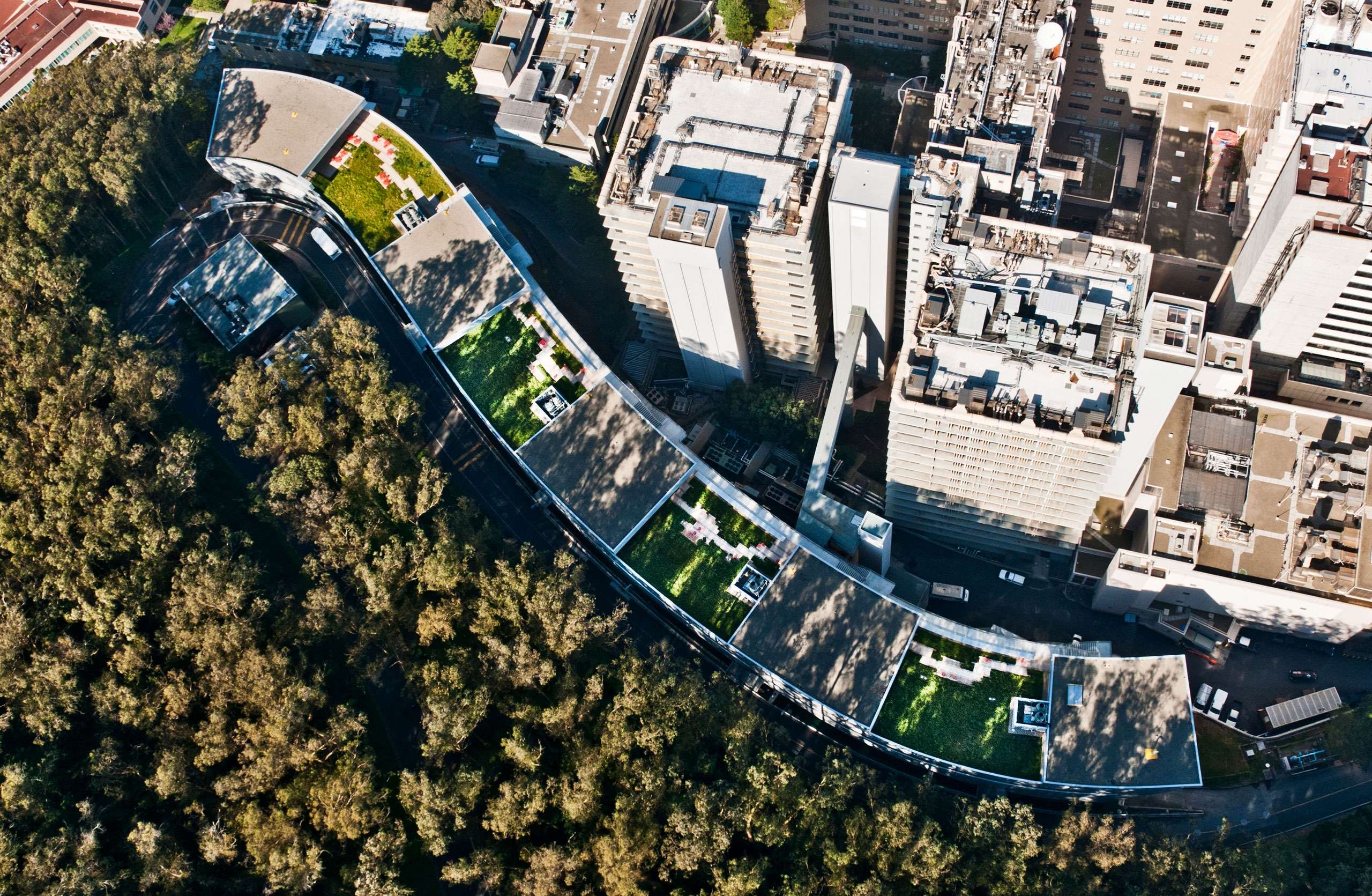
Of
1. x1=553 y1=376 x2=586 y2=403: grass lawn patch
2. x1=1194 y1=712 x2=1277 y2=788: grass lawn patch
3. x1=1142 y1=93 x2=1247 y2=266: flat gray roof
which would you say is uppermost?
x1=1142 y1=93 x2=1247 y2=266: flat gray roof

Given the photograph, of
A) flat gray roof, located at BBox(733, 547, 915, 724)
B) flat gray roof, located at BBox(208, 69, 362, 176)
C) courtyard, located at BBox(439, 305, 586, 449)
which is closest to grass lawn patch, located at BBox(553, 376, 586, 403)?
courtyard, located at BBox(439, 305, 586, 449)

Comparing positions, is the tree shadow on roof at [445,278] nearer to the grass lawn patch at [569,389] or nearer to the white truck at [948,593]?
the grass lawn patch at [569,389]

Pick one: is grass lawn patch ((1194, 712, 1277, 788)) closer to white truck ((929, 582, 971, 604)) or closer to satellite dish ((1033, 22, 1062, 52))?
white truck ((929, 582, 971, 604))

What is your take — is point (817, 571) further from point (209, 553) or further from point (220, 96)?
point (220, 96)

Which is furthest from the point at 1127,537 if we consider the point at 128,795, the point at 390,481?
the point at 128,795

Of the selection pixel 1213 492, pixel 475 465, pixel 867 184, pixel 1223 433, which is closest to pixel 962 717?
pixel 1213 492

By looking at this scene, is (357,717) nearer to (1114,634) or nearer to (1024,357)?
(1024,357)
